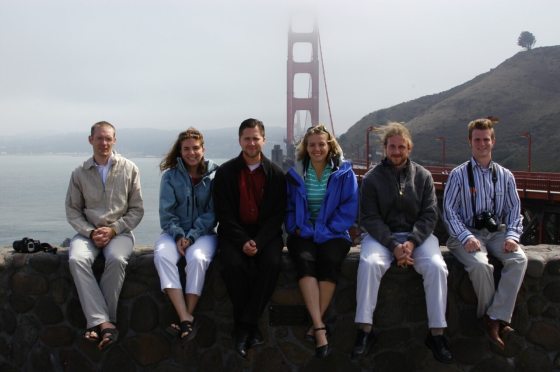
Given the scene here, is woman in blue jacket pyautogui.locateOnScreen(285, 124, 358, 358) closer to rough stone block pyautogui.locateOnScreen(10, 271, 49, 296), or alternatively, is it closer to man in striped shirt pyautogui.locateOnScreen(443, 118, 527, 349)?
man in striped shirt pyautogui.locateOnScreen(443, 118, 527, 349)

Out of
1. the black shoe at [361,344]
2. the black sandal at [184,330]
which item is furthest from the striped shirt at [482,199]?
the black sandal at [184,330]

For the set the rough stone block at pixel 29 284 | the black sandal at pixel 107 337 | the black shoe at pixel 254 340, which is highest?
the rough stone block at pixel 29 284

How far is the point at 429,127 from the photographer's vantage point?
59000mm

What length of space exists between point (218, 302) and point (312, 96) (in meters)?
48.0

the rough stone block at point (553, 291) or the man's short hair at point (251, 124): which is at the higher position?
the man's short hair at point (251, 124)

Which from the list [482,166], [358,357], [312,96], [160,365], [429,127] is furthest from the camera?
[429,127]

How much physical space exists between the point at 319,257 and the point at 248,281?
0.36 meters

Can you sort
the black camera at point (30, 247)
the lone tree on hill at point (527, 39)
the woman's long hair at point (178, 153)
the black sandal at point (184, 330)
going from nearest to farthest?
the black sandal at point (184, 330)
the black camera at point (30, 247)
the woman's long hair at point (178, 153)
the lone tree on hill at point (527, 39)

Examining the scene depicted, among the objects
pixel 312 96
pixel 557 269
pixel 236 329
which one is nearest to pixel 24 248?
pixel 236 329

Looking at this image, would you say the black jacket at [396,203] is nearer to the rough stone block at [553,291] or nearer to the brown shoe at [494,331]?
the brown shoe at [494,331]

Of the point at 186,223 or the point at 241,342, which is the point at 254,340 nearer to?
the point at 241,342

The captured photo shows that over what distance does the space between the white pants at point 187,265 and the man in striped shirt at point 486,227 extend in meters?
1.24

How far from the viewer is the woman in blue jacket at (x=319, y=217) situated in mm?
2633

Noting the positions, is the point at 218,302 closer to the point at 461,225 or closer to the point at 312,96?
the point at 461,225
